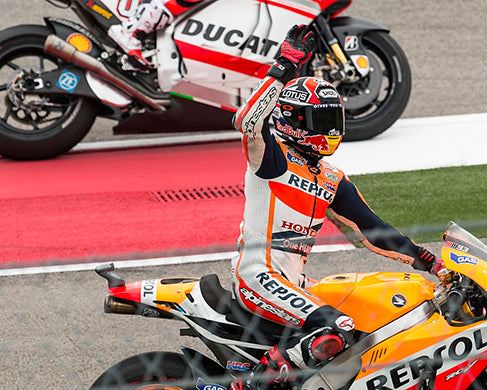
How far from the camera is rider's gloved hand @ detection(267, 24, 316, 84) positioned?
4.10 m

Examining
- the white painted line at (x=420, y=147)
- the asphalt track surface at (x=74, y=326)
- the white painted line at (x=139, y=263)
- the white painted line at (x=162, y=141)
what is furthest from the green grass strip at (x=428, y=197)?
the white painted line at (x=162, y=141)

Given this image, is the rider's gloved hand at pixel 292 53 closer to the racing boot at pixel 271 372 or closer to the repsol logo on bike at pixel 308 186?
the repsol logo on bike at pixel 308 186

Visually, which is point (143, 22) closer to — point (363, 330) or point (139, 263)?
point (139, 263)

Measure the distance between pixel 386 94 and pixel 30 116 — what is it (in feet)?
11.8

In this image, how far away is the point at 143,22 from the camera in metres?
8.52

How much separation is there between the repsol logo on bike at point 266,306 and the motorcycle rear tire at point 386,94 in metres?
5.15

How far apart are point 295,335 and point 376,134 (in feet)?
18.1

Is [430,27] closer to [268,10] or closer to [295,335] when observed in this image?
[268,10]

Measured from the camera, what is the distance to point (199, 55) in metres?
8.70

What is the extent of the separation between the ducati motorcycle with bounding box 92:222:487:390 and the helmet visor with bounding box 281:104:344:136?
754 mm

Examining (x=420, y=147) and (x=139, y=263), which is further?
(x=420, y=147)

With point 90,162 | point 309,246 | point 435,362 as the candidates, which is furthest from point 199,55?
point 435,362

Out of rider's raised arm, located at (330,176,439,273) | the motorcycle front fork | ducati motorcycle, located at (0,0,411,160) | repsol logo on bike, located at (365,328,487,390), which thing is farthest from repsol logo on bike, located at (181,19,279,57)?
repsol logo on bike, located at (365,328,487,390)

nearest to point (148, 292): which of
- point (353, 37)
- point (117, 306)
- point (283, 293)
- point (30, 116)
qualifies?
point (117, 306)
